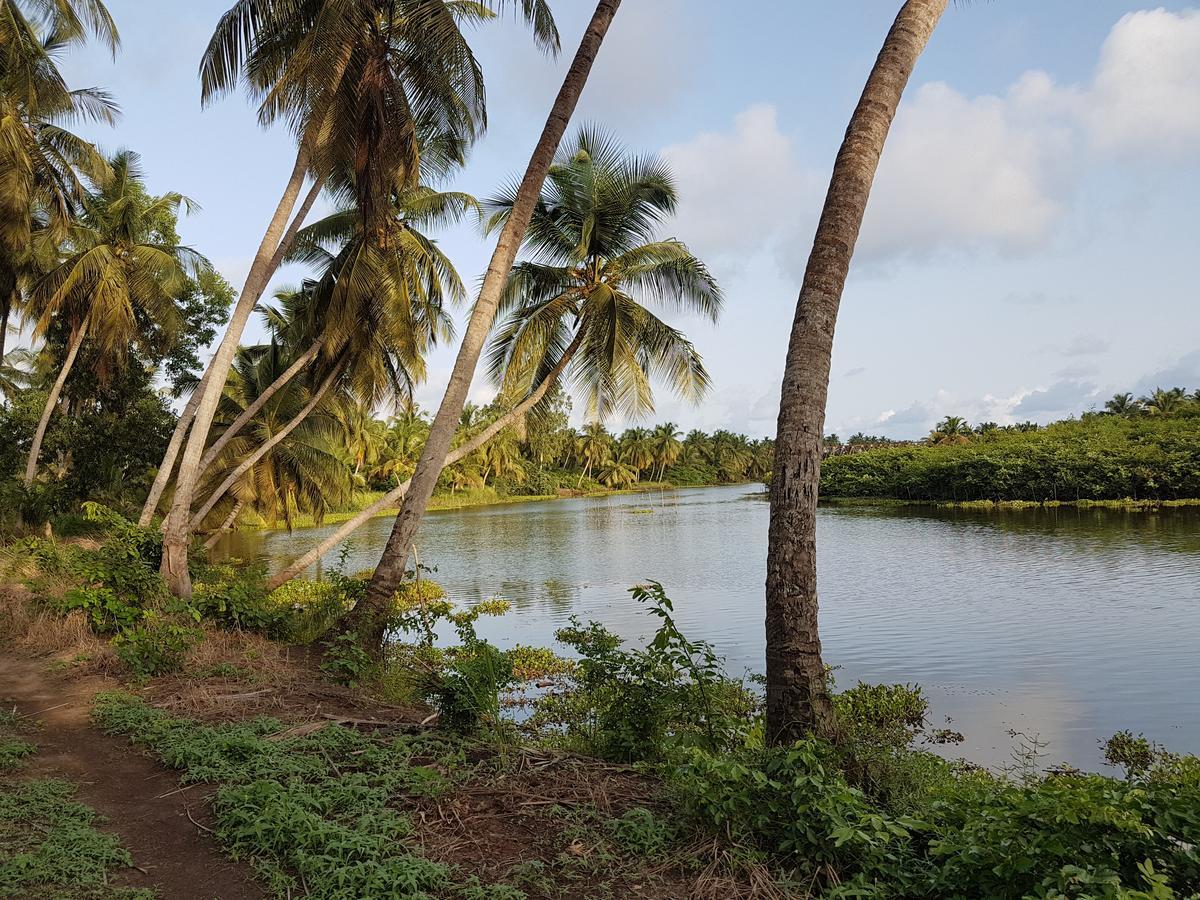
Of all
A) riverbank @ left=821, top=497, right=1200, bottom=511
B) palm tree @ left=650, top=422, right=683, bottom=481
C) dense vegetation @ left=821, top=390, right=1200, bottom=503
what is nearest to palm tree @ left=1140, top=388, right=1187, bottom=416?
dense vegetation @ left=821, top=390, right=1200, bottom=503

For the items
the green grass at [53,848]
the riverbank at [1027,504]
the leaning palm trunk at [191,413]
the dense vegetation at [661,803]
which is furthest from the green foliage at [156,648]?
the riverbank at [1027,504]

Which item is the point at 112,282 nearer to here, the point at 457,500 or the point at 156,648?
the point at 156,648

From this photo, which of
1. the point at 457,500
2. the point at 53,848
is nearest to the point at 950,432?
the point at 457,500

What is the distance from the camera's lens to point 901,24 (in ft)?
17.6

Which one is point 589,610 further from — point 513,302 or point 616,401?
point 513,302

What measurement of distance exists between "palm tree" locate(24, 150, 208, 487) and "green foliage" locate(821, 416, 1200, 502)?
45.8 m

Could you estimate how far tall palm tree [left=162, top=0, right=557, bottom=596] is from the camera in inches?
391

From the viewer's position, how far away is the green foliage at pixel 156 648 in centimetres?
690

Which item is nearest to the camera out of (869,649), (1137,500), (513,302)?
(869,649)

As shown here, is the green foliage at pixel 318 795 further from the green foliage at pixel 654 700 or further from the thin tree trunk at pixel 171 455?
the thin tree trunk at pixel 171 455

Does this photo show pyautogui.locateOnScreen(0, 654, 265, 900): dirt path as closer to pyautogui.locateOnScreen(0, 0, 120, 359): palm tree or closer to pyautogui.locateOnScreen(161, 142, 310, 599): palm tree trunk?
pyautogui.locateOnScreen(161, 142, 310, 599): palm tree trunk

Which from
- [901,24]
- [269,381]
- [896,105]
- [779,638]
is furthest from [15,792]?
[269,381]

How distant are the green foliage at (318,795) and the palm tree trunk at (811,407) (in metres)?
2.06

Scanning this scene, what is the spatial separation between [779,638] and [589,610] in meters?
12.6
